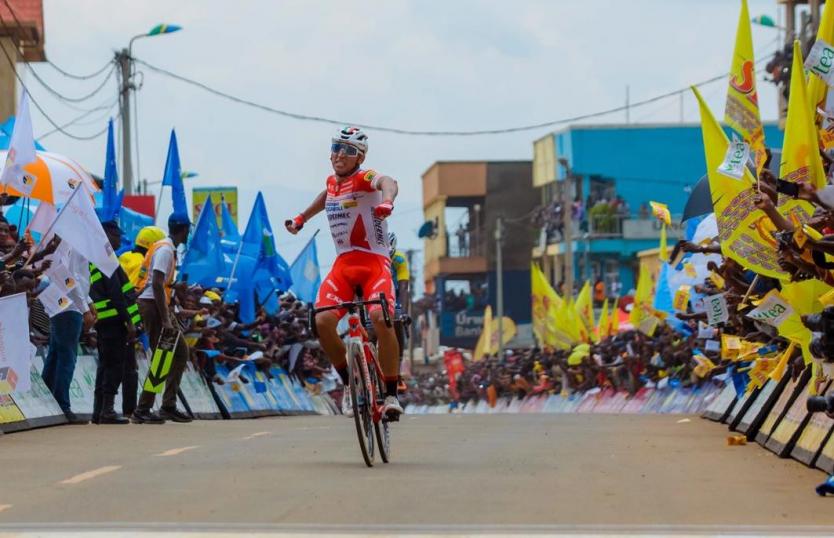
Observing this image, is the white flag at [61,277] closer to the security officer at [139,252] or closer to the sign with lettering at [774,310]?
the security officer at [139,252]

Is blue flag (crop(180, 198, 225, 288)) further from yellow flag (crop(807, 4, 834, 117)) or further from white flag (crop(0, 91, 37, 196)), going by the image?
yellow flag (crop(807, 4, 834, 117))

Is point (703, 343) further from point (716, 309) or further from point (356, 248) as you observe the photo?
point (356, 248)

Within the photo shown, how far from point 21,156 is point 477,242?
9537 cm

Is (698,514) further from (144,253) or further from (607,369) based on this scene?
(607,369)

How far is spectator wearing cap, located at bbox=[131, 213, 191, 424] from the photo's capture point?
60.2 feet

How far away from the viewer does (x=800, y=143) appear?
13523mm

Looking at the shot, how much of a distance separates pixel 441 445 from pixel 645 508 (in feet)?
17.7

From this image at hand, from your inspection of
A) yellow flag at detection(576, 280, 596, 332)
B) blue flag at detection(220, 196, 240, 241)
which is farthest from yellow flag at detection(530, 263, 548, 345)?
blue flag at detection(220, 196, 240, 241)

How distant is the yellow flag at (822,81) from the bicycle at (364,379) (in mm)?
3554

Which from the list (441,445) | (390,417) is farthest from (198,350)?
(390,417)

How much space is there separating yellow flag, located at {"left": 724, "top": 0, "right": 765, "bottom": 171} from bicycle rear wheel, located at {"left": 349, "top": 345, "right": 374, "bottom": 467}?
5.26 metres

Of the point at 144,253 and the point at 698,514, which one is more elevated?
the point at 144,253

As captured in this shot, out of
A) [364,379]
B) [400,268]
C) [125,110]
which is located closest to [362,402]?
[364,379]

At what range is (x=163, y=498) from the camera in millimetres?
9938
